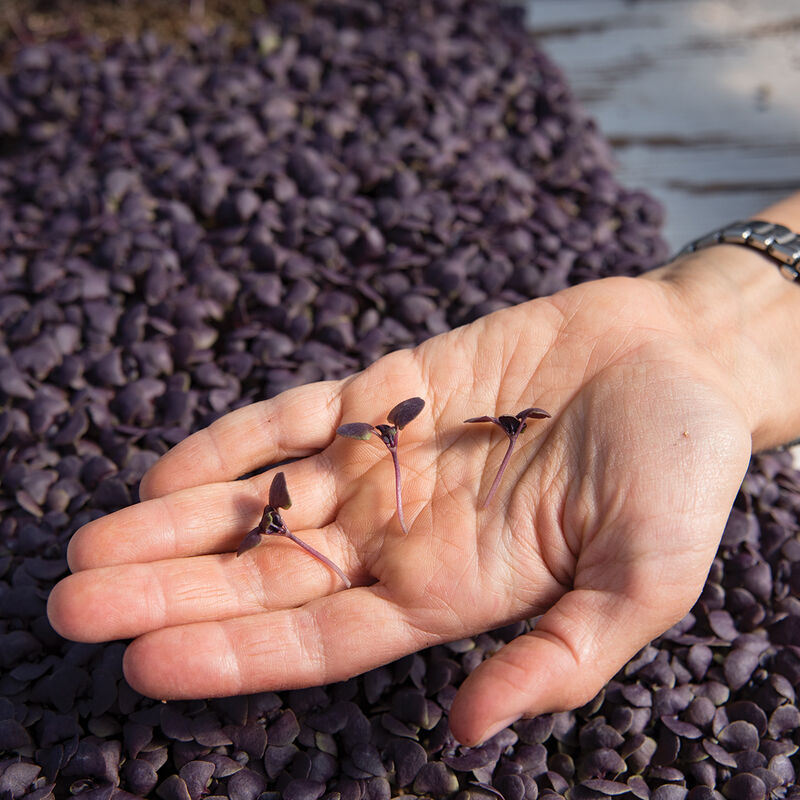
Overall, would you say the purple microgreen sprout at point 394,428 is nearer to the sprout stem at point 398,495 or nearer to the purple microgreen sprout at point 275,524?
the sprout stem at point 398,495

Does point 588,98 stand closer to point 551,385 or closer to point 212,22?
point 212,22

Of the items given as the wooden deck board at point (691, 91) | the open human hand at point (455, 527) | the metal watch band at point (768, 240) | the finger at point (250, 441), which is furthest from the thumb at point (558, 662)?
the wooden deck board at point (691, 91)

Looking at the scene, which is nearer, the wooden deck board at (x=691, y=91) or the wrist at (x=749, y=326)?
the wrist at (x=749, y=326)

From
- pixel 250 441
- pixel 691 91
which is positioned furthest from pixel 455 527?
pixel 691 91

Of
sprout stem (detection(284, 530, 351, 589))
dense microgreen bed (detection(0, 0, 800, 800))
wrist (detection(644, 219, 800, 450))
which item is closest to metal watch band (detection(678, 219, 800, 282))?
wrist (detection(644, 219, 800, 450))

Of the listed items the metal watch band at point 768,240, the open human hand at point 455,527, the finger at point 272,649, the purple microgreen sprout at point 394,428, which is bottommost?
the finger at point 272,649

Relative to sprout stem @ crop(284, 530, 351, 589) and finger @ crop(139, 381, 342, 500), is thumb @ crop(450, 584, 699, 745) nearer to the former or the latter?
sprout stem @ crop(284, 530, 351, 589)

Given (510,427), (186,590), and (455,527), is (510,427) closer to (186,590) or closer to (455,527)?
(455,527)
